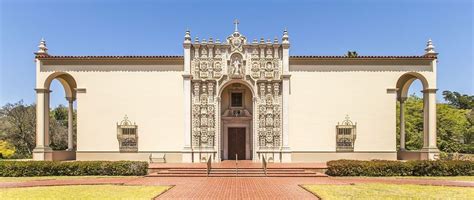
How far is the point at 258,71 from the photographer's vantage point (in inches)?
1014

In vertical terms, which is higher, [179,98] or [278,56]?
[278,56]

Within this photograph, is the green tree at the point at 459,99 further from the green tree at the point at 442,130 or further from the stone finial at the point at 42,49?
the stone finial at the point at 42,49

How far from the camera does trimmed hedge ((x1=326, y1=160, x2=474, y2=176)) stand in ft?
65.8

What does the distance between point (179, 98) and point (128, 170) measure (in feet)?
21.9

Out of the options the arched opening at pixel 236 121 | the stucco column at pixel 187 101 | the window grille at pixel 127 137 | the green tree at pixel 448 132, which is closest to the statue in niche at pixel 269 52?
the arched opening at pixel 236 121

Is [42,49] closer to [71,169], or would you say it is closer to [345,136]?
[71,169]

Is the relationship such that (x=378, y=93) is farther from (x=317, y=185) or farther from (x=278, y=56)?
(x=317, y=185)

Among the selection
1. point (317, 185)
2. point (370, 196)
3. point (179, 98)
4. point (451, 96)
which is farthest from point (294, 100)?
point (451, 96)

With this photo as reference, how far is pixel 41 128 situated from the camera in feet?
82.1

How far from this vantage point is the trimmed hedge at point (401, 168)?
20.1 meters

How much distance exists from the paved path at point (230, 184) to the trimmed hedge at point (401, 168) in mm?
1394

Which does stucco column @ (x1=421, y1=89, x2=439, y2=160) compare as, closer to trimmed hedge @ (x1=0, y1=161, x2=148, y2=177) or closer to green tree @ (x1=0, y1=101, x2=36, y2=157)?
trimmed hedge @ (x1=0, y1=161, x2=148, y2=177)

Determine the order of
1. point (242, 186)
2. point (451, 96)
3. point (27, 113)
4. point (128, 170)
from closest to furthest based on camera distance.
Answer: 1. point (242, 186)
2. point (128, 170)
3. point (27, 113)
4. point (451, 96)

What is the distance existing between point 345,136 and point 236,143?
675 centimetres
